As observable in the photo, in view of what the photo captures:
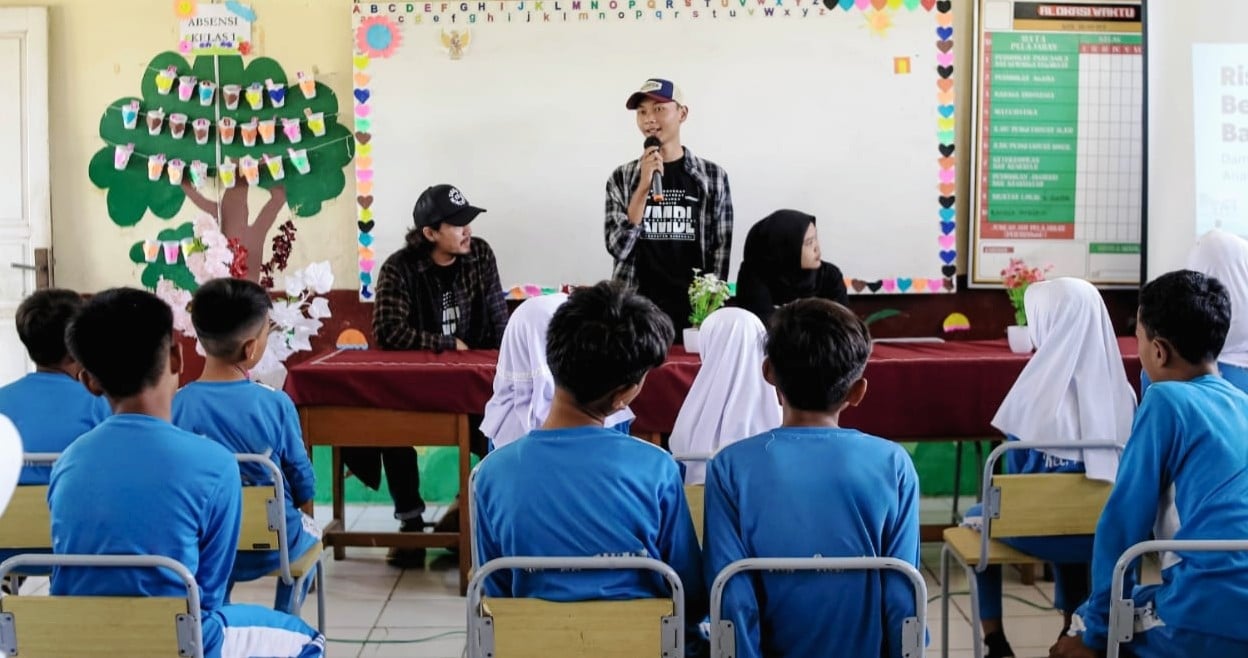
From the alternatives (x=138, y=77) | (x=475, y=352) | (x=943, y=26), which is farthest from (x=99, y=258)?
(x=943, y=26)

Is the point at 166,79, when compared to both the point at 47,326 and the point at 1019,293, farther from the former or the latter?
the point at 1019,293

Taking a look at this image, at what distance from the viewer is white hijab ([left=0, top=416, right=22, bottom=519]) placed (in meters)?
0.67

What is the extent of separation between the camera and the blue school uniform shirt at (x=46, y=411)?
95.4 inches

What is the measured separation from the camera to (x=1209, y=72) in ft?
13.4

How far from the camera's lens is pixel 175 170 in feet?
15.1

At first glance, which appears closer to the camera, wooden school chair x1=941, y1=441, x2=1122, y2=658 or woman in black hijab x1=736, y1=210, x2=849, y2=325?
wooden school chair x1=941, y1=441, x2=1122, y2=658

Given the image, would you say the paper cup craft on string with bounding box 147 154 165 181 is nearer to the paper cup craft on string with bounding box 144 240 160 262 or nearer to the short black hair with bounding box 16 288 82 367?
the paper cup craft on string with bounding box 144 240 160 262

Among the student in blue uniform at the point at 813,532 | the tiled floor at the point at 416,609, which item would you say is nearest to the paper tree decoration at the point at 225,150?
the tiled floor at the point at 416,609

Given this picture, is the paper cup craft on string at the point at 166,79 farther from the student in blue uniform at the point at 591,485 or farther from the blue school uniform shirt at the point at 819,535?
the blue school uniform shirt at the point at 819,535

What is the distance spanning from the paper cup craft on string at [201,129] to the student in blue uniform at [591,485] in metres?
3.46

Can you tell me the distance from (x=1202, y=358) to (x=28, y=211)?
183 inches

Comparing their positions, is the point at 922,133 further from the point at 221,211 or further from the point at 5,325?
the point at 5,325

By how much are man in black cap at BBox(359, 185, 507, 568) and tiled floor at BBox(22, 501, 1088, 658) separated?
0.54 feet

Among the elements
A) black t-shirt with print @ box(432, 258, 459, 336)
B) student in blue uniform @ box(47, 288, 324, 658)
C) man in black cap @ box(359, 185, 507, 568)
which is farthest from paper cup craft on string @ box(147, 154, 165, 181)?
student in blue uniform @ box(47, 288, 324, 658)
